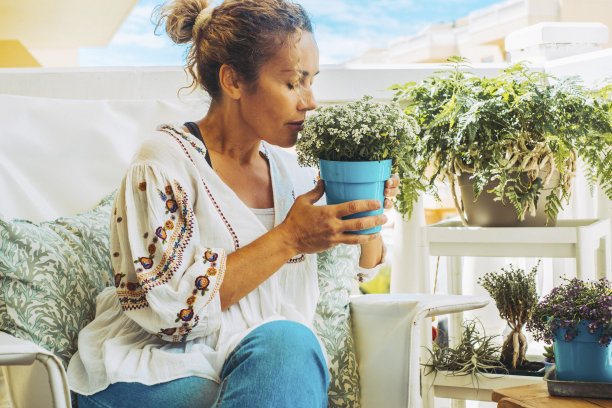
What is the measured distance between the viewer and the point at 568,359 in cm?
127

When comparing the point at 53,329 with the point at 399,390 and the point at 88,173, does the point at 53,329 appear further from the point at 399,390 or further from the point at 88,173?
the point at 399,390

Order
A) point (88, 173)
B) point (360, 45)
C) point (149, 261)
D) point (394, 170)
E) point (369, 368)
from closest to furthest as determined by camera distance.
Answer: point (149, 261) → point (394, 170) → point (369, 368) → point (88, 173) → point (360, 45)

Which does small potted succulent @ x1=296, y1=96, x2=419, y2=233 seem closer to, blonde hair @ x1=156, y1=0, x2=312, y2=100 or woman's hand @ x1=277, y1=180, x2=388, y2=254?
woman's hand @ x1=277, y1=180, x2=388, y2=254

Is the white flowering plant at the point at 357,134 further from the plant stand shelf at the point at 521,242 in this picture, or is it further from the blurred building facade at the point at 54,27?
the blurred building facade at the point at 54,27

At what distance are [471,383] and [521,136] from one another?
589 mm

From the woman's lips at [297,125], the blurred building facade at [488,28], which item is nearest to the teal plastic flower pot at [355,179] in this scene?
the woman's lips at [297,125]

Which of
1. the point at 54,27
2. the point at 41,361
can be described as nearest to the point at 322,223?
the point at 41,361

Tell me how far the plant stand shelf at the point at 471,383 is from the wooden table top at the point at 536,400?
0.15 metres

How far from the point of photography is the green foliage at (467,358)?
5.17ft

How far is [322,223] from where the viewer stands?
1108 millimetres

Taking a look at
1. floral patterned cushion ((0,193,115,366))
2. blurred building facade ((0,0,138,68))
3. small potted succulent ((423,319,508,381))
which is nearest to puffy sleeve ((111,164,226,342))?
floral patterned cushion ((0,193,115,366))

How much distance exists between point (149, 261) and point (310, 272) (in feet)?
1.18

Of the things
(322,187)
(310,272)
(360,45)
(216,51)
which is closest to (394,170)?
(322,187)

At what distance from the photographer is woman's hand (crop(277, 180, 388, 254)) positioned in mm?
1100
